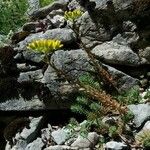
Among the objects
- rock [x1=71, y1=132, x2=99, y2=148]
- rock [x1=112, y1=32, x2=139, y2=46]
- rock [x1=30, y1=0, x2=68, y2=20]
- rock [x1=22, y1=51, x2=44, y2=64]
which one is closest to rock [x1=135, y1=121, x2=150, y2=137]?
rock [x1=71, y1=132, x2=99, y2=148]

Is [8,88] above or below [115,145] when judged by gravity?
Answer: above

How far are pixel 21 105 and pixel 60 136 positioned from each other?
1.22 m

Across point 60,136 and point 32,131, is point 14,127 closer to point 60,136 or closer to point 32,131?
point 32,131

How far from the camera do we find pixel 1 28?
11.6m

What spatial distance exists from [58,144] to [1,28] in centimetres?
590

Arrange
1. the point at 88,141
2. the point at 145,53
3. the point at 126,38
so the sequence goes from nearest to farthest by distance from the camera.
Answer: the point at 88,141 → the point at 145,53 → the point at 126,38

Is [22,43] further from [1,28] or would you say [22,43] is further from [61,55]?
[1,28]

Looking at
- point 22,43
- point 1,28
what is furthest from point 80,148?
point 1,28

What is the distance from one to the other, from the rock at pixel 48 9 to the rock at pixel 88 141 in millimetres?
3183

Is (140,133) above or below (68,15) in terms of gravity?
below

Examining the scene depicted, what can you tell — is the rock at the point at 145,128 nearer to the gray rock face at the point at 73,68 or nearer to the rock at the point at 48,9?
the gray rock face at the point at 73,68

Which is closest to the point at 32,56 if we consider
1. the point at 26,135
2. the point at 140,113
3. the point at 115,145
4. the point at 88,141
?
the point at 26,135

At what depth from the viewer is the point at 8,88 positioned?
7.67 m

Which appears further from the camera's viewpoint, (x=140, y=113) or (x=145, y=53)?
(x=145, y=53)
